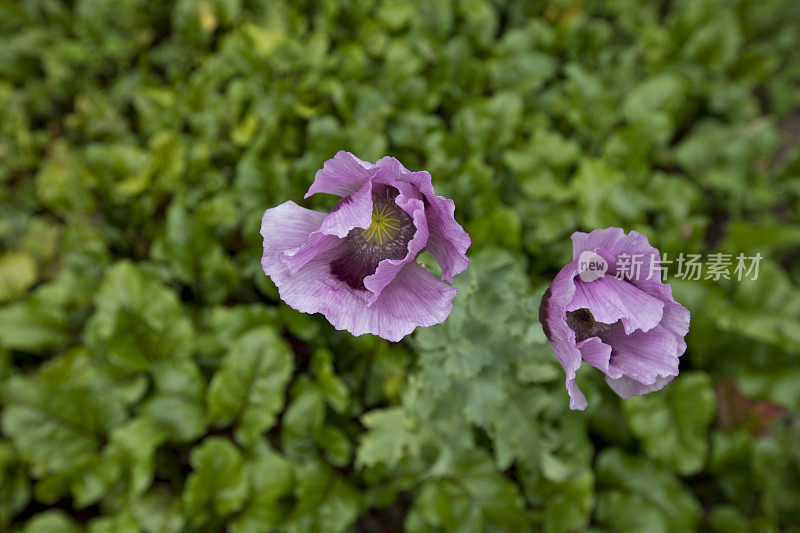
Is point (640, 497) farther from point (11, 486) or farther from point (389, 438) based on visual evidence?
point (11, 486)

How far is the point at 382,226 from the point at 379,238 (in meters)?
0.03

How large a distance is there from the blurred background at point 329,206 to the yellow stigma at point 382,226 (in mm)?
262

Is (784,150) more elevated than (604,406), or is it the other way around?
(784,150)

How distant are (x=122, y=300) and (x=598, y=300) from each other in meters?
1.99

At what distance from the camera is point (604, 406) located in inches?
86.0

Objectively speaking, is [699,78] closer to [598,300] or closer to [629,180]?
[629,180]

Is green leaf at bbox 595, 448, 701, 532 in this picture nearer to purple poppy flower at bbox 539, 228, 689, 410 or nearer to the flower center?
purple poppy flower at bbox 539, 228, 689, 410

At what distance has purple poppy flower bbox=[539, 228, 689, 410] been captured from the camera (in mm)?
1004

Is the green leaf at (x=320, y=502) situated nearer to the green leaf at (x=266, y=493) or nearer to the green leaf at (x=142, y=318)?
the green leaf at (x=266, y=493)

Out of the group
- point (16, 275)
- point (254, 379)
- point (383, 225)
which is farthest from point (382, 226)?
point (16, 275)

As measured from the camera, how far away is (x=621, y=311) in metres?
1.00

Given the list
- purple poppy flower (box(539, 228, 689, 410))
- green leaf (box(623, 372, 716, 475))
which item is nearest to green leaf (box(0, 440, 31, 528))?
purple poppy flower (box(539, 228, 689, 410))

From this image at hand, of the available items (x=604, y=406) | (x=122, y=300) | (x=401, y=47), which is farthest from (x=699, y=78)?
(x=122, y=300)

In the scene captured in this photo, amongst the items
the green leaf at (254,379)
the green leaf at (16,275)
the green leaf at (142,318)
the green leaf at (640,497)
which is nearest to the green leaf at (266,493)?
the green leaf at (254,379)
